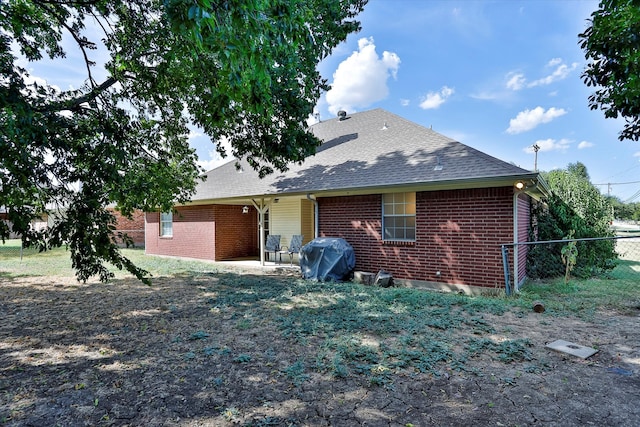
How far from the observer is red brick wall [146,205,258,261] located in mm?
14086

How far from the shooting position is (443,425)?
2.68 meters

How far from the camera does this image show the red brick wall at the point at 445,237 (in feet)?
24.8

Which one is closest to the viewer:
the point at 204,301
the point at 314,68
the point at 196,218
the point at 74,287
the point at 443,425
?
the point at 443,425

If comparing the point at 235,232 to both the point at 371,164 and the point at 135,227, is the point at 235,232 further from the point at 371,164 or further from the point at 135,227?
the point at 135,227

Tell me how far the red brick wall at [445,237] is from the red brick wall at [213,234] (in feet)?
21.8

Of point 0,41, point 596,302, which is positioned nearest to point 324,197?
point 596,302

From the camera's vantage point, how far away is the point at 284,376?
3.56 metres

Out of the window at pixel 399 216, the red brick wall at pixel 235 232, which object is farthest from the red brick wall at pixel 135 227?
the window at pixel 399 216

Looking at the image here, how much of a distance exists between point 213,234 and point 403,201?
27.9 feet

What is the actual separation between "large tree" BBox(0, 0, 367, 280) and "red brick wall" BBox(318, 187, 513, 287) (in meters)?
2.93

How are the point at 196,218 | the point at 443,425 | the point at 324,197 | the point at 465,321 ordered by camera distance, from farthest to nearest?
the point at 196,218
the point at 324,197
the point at 465,321
the point at 443,425

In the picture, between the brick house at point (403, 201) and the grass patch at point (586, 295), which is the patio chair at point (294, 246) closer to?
the brick house at point (403, 201)

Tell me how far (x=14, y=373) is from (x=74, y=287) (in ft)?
19.1

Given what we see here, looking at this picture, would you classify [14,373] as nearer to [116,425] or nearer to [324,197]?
[116,425]
